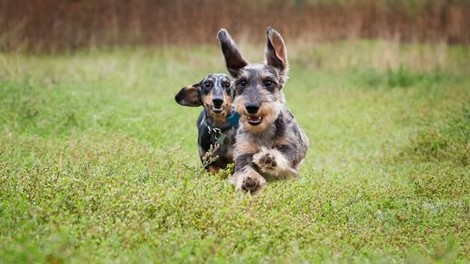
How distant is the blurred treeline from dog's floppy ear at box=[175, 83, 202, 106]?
18.5 m

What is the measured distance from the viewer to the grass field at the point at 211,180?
7371mm

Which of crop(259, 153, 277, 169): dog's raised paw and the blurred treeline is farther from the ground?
crop(259, 153, 277, 169): dog's raised paw

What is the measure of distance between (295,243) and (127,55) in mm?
25761

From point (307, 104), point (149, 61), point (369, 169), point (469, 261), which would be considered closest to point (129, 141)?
point (369, 169)

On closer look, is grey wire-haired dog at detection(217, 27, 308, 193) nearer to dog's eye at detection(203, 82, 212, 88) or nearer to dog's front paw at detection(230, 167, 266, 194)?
dog's front paw at detection(230, 167, 266, 194)

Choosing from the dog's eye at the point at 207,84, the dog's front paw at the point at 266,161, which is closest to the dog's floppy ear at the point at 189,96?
the dog's eye at the point at 207,84

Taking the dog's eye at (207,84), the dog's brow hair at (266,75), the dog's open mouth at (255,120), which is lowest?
the dog's open mouth at (255,120)

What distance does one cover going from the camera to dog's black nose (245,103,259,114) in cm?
1025

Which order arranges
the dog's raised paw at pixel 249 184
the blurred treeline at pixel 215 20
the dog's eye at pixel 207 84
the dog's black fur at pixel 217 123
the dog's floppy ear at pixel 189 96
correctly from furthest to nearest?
the blurred treeline at pixel 215 20 → the dog's floppy ear at pixel 189 96 → the dog's eye at pixel 207 84 → the dog's black fur at pixel 217 123 → the dog's raised paw at pixel 249 184

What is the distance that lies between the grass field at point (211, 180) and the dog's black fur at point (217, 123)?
351 mm

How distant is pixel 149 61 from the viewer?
104 ft

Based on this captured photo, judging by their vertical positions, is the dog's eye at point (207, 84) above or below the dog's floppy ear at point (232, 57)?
below

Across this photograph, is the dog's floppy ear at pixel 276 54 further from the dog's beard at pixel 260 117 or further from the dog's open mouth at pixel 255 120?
the dog's open mouth at pixel 255 120

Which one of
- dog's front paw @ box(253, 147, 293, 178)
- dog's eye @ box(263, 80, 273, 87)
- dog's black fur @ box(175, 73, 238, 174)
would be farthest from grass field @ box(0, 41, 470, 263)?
dog's eye @ box(263, 80, 273, 87)
